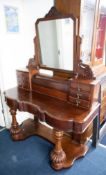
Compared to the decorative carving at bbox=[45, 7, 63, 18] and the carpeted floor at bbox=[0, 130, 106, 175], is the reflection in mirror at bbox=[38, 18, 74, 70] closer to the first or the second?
the decorative carving at bbox=[45, 7, 63, 18]

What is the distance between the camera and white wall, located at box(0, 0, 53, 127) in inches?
74.1

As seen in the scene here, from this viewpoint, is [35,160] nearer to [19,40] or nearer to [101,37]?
[19,40]

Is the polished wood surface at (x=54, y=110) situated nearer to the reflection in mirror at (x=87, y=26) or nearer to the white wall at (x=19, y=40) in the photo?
the white wall at (x=19, y=40)

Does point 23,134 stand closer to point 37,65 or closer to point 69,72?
point 37,65

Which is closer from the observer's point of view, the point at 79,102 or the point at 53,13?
the point at 79,102

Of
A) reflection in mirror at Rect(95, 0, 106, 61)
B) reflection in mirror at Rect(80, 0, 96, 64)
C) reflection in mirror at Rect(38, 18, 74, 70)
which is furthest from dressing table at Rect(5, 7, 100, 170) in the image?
reflection in mirror at Rect(95, 0, 106, 61)

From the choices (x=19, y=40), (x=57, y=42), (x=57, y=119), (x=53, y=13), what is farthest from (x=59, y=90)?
(x=19, y=40)

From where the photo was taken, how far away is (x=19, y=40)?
6.87 ft

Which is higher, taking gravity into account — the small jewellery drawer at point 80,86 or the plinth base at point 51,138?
the small jewellery drawer at point 80,86

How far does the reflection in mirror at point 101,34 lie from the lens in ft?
5.71

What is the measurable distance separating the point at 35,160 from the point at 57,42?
1.37m

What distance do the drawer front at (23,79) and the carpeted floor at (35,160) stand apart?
29.3 inches

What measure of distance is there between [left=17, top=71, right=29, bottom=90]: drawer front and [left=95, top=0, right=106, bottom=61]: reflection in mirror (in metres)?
0.89

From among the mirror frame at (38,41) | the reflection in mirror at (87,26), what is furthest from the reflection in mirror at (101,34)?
the mirror frame at (38,41)
